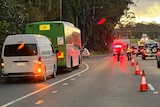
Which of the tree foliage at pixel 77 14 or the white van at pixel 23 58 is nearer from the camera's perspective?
the white van at pixel 23 58

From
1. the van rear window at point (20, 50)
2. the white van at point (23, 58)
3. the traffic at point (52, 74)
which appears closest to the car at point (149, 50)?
the traffic at point (52, 74)

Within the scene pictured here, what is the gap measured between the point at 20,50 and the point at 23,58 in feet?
1.54

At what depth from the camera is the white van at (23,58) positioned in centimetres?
1988

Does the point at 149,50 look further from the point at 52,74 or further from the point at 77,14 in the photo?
the point at 77,14

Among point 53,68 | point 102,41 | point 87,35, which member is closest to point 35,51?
point 53,68

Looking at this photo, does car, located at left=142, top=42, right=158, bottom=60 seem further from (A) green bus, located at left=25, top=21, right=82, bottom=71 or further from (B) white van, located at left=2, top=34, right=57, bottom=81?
(B) white van, located at left=2, top=34, right=57, bottom=81

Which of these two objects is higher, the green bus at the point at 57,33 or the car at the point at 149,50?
the green bus at the point at 57,33

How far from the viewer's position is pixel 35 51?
20.0 m

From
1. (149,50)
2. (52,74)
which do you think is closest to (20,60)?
(52,74)

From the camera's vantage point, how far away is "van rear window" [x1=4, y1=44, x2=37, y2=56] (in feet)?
65.8

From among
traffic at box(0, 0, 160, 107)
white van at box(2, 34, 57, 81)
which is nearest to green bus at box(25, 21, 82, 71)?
traffic at box(0, 0, 160, 107)

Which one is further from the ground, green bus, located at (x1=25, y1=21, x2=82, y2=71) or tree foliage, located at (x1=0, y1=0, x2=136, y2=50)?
tree foliage, located at (x1=0, y1=0, x2=136, y2=50)

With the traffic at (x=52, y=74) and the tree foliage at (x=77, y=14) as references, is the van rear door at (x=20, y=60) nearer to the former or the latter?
the traffic at (x=52, y=74)

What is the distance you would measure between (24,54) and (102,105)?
863 centimetres
